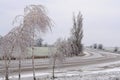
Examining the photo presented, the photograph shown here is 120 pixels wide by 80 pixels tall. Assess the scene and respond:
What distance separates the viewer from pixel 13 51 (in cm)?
1977

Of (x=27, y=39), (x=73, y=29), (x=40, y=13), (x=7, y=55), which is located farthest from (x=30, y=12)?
(x=73, y=29)

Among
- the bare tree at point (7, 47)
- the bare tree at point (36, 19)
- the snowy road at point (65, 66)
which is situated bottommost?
the snowy road at point (65, 66)

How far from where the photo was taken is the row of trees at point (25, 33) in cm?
1964

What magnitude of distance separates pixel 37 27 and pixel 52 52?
7966 millimetres

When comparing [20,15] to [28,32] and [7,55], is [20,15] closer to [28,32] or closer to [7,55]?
[28,32]

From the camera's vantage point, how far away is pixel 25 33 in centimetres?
2048

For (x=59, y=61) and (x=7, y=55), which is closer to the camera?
(x=7, y=55)

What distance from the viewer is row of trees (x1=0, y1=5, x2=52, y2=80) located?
19641 mm

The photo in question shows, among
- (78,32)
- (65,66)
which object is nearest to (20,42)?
(65,66)

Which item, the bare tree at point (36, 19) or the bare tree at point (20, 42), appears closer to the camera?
the bare tree at point (20, 42)

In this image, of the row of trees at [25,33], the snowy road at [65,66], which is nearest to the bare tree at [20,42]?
the row of trees at [25,33]

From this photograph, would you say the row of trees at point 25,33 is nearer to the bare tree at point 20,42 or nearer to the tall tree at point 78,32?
the bare tree at point 20,42

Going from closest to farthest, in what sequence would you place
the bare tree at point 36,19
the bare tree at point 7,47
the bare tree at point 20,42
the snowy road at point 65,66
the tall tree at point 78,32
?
the bare tree at point 7,47 < the bare tree at point 20,42 < the bare tree at point 36,19 < the snowy road at point 65,66 < the tall tree at point 78,32

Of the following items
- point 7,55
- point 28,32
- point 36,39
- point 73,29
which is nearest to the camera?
point 7,55
